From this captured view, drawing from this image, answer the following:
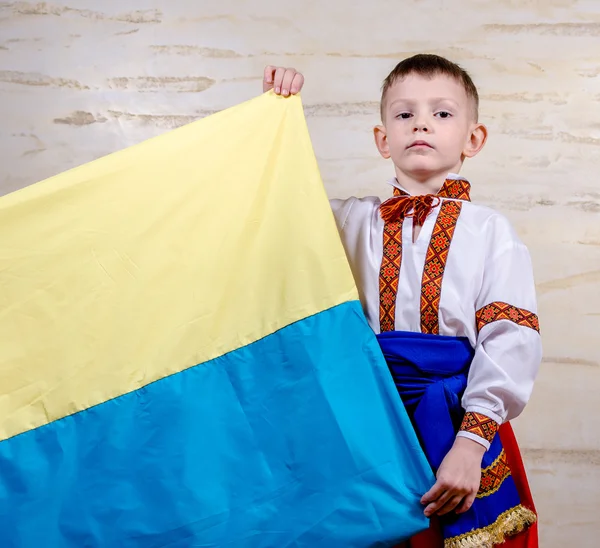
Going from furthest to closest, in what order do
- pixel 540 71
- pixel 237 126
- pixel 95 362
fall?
pixel 540 71 → pixel 237 126 → pixel 95 362

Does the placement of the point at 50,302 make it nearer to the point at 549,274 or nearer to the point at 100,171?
the point at 100,171

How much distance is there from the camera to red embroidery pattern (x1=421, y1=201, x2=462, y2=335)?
1.25m

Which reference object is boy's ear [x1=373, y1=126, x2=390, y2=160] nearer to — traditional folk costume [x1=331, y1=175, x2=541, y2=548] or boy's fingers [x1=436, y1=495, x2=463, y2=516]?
Result: traditional folk costume [x1=331, y1=175, x2=541, y2=548]

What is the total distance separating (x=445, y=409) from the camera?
3.94 feet

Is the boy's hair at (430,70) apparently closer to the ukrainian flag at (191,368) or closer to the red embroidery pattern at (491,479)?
the ukrainian flag at (191,368)

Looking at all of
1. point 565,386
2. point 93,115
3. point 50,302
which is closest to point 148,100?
point 93,115

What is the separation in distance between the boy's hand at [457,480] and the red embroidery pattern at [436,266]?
0.62ft

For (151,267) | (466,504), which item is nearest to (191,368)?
(151,267)

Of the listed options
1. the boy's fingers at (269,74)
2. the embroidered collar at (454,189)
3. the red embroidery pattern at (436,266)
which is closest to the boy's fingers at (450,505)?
the red embroidery pattern at (436,266)

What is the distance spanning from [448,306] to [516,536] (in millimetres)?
368

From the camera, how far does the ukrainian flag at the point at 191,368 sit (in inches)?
44.8

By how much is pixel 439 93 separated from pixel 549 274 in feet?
3.43

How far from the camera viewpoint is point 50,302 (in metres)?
1.19

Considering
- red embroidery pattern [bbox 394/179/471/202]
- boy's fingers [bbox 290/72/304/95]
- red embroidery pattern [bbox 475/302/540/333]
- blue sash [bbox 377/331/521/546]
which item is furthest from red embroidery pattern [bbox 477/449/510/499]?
boy's fingers [bbox 290/72/304/95]
